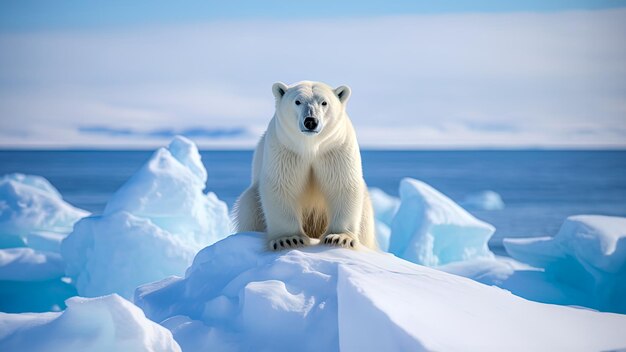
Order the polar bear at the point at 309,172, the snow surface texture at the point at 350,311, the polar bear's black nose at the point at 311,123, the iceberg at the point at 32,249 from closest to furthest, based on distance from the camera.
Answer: the snow surface texture at the point at 350,311 → the polar bear's black nose at the point at 311,123 → the polar bear at the point at 309,172 → the iceberg at the point at 32,249

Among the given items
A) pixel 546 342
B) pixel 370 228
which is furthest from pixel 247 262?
pixel 546 342

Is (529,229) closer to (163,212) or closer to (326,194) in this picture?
(163,212)

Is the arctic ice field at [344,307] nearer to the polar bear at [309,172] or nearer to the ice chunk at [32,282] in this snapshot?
the polar bear at [309,172]

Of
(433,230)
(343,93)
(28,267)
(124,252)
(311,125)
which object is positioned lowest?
(28,267)

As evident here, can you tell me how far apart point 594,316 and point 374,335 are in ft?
4.00

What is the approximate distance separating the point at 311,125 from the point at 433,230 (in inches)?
212

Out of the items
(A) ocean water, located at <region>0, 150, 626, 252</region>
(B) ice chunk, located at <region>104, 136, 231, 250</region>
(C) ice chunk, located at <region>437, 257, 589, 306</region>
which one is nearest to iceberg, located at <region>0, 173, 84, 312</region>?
(B) ice chunk, located at <region>104, 136, 231, 250</region>

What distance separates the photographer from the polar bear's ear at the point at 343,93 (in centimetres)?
365

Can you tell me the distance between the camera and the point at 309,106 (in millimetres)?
3352

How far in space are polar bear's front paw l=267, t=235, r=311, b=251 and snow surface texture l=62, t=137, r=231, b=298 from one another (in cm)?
370

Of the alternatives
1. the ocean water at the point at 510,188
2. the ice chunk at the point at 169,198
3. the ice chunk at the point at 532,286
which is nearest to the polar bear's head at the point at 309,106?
the ice chunk at the point at 532,286

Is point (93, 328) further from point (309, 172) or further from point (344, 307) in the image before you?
point (309, 172)

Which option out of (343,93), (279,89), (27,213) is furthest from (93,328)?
(27,213)

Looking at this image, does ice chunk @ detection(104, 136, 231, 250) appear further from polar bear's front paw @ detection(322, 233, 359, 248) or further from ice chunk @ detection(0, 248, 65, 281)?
polar bear's front paw @ detection(322, 233, 359, 248)
